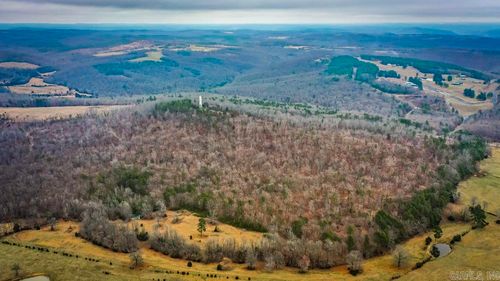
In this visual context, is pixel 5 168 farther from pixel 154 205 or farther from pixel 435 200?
pixel 435 200

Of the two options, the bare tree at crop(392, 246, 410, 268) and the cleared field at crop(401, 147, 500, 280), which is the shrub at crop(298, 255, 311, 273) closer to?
the bare tree at crop(392, 246, 410, 268)

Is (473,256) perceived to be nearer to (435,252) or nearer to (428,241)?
(435,252)

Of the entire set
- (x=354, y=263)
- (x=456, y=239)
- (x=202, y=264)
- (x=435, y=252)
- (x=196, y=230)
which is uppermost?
(x=354, y=263)

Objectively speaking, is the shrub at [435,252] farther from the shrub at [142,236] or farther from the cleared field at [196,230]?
Result: the shrub at [142,236]

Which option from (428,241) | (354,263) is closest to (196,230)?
(354,263)

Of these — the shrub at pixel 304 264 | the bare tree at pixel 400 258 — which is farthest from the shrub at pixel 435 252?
the shrub at pixel 304 264

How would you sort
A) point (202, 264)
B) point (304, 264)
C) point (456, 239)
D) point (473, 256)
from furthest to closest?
point (456, 239) < point (202, 264) < point (473, 256) < point (304, 264)

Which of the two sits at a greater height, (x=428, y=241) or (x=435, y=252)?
(x=435, y=252)

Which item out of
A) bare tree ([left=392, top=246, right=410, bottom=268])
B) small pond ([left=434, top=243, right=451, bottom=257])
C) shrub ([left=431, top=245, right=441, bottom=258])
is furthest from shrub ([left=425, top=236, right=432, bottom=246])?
bare tree ([left=392, top=246, right=410, bottom=268])

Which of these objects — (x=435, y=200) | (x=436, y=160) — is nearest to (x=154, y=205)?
(x=435, y=200)
